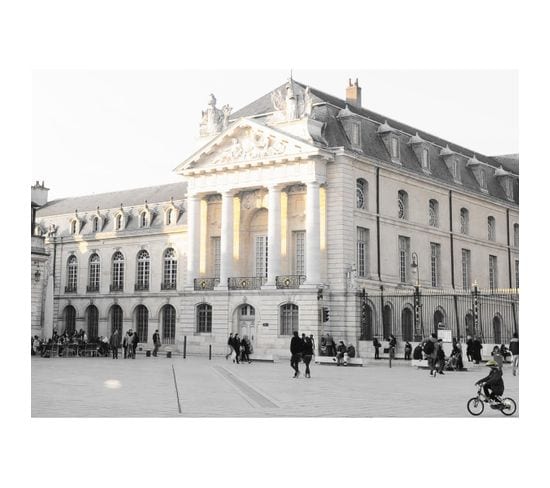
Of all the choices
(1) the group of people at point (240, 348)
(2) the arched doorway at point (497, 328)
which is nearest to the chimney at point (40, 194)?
(1) the group of people at point (240, 348)

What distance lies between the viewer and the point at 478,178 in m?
56.1

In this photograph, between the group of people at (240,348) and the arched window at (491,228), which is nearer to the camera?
the group of people at (240,348)

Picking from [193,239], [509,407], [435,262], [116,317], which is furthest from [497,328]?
[509,407]

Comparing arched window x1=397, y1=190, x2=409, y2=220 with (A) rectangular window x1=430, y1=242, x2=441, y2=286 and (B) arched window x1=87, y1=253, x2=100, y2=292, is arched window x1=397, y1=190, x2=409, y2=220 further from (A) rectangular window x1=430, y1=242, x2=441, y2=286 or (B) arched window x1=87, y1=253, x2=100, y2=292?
(B) arched window x1=87, y1=253, x2=100, y2=292

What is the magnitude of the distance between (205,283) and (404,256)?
1110 centimetres

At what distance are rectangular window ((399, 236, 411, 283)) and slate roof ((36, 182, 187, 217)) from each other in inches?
687

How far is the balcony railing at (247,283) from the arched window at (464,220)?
1479 cm

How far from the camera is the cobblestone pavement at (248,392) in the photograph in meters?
16.3

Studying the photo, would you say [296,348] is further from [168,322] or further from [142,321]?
[142,321]

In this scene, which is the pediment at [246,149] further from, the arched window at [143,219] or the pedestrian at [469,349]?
the pedestrian at [469,349]

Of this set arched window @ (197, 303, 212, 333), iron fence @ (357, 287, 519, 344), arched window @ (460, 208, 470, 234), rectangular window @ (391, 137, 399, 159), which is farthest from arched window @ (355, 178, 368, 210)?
arched window @ (460, 208, 470, 234)

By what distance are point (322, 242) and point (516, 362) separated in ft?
51.4

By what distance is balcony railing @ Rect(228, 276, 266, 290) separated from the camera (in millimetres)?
44819

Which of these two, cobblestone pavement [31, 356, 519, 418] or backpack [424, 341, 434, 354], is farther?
backpack [424, 341, 434, 354]
